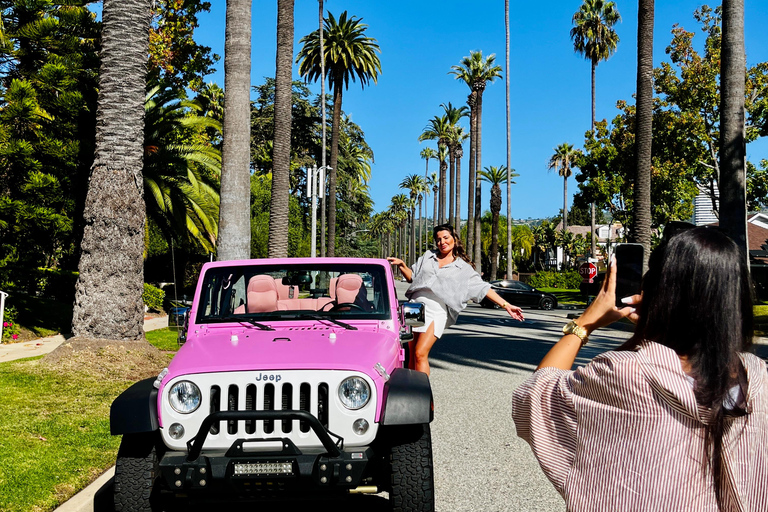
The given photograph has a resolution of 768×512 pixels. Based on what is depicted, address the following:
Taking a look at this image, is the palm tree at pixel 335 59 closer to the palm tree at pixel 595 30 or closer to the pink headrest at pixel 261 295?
the palm tree at pixel 595 30

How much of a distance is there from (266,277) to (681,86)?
29516mm

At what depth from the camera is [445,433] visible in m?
7.70

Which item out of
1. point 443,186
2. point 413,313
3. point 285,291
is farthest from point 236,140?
point 443,186

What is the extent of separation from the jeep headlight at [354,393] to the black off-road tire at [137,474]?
44.5 inches

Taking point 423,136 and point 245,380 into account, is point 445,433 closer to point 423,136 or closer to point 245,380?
point 245,380

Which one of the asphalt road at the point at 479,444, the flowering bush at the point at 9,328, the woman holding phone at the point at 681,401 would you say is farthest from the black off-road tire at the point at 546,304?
the woman holding phone at the point at 681,401

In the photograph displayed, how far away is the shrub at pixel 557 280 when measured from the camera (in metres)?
58.4

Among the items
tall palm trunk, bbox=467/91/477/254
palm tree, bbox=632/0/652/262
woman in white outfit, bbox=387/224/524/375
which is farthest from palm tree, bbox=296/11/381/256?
woman in white outfit, bbox=387/224/524/375

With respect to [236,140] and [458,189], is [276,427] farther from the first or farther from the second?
[458,189]

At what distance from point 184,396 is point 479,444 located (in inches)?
139

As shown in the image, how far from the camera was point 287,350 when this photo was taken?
4.78m

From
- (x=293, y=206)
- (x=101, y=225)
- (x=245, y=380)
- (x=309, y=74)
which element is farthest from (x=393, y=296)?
(x=293, y=206)

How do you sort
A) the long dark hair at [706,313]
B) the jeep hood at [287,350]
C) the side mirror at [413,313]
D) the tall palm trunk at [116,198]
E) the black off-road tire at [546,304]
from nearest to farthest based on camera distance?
1. the long dark hair at [706,313]
2. the jeep hood at [287,350]
3. the side mirror at [413,313]
4. the tall palm trunk at [116,198]
5. the black off-road tire at [546,304]

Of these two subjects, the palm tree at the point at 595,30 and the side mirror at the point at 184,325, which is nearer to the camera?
the side mirror at the point at 184,325
